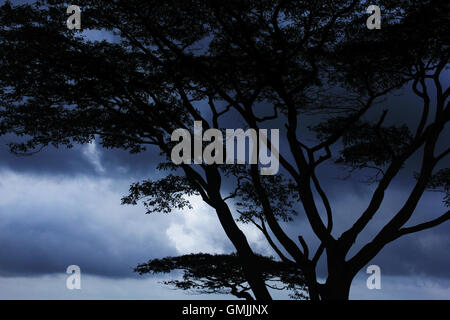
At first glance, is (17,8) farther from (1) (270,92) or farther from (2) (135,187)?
(1) (270,92)

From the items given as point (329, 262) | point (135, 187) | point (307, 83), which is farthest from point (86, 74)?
point (329, 262)

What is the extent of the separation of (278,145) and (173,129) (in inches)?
110

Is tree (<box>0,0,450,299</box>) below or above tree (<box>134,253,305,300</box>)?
above

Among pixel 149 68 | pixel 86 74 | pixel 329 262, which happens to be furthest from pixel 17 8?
pixel 329 262

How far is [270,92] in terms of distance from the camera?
12.7 meters

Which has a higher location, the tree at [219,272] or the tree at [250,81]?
the tree at [250,81]

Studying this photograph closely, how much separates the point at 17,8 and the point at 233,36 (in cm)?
569

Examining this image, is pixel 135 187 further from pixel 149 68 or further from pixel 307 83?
pixel 307 83

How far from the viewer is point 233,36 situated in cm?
1205
